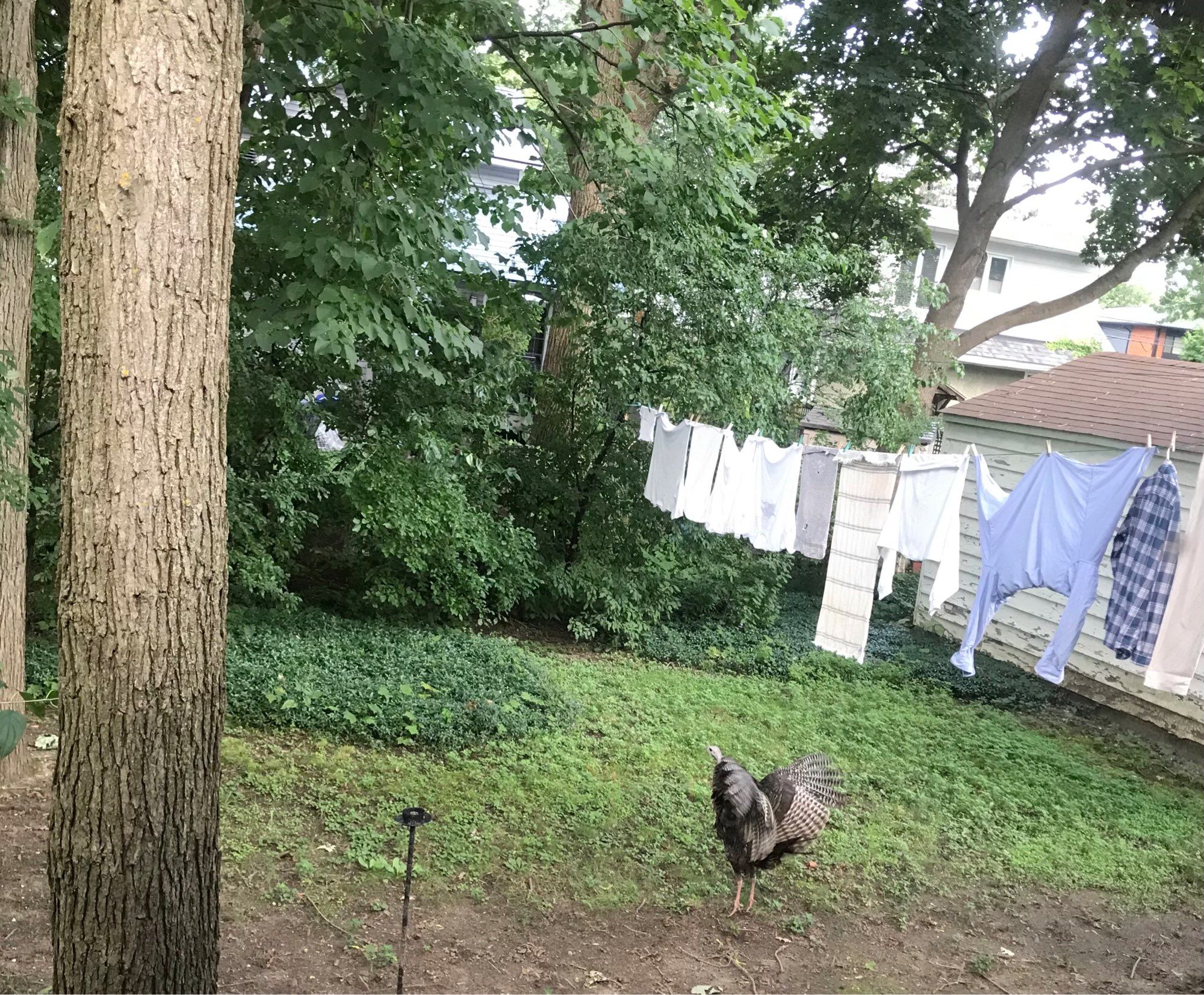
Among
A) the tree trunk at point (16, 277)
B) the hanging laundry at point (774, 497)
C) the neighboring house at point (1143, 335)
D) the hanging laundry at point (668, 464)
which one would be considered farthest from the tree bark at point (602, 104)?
the neighboring house at point (1143, 335)

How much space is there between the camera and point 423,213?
556cm

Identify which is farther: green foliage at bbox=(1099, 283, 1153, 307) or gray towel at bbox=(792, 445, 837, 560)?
green foliage at bbox=(1099, 283, 1153, 307)

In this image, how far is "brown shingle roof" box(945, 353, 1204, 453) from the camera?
802 centimetres

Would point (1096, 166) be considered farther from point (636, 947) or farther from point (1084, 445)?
point (636, 947)

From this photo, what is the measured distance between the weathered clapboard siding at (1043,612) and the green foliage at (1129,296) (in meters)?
27.8

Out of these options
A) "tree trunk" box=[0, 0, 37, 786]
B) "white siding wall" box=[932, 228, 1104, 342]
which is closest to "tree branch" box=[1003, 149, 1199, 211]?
"white siding wall" box=[932, 228, 1104, 342]

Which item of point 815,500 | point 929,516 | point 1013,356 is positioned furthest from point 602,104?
point 1013,356

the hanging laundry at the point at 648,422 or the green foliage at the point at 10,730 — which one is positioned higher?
the hanging laundry at the point at 648,422

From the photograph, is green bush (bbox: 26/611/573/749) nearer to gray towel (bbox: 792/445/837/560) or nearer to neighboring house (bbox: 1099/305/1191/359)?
gray towel (bbox: 792/445/837/560)

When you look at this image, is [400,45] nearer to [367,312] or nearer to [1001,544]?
[367,312]

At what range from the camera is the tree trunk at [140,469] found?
7.73 ft

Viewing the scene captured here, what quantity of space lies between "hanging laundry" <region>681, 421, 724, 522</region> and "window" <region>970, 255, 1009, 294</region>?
16.3 meters

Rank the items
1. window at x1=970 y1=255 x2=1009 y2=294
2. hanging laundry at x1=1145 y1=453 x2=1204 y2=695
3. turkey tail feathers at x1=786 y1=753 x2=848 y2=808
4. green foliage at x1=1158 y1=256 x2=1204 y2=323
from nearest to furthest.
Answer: hanging laundry at x1=1145 y1=453 x2=1204 y2=695, turkey tail feathers at x1=786 y1=753 x2=848 y2=808, window at x1=970 y1=255 x2=1009 y2=294, green foliage at x1=1158 y1=256 x2=1204 y2=323

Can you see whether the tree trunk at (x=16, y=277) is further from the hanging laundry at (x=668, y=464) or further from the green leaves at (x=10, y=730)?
the hanging laundry at (x=668, y=464)
